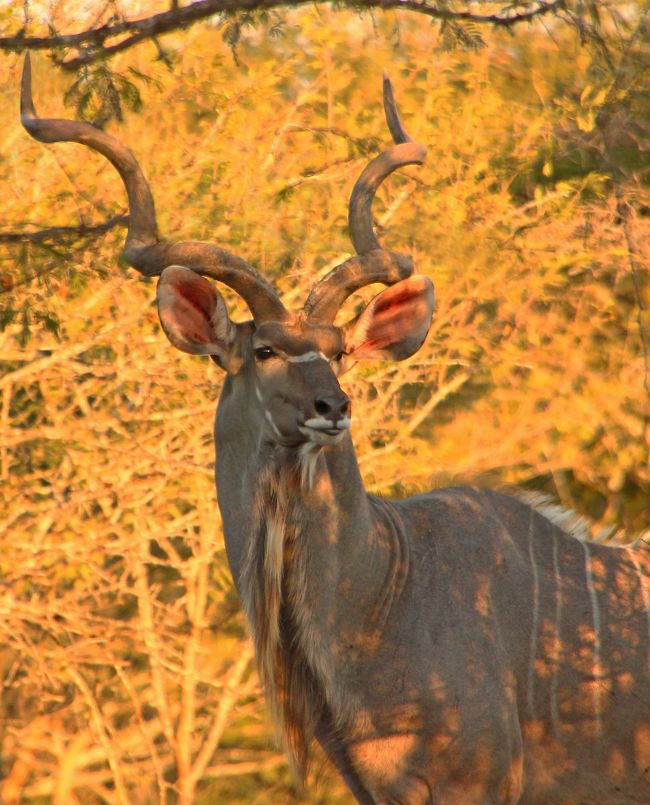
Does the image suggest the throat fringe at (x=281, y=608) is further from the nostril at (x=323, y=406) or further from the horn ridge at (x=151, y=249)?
the horn ridge at (x=151, y=249)

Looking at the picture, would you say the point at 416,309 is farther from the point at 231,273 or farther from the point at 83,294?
the point at 83,294

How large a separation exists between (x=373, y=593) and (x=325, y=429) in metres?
0.54

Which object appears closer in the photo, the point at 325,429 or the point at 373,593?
the point at 325,429

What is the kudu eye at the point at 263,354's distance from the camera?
323 cm

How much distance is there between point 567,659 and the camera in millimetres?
3535

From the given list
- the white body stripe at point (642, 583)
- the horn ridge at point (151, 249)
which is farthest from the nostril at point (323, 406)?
the white body stripe at point (642, 583)

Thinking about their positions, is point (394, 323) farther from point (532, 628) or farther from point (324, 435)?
point (532, 628)

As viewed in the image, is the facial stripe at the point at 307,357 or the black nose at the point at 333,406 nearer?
the black nose at the point at 333,406

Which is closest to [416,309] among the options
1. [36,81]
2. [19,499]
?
[19,499]

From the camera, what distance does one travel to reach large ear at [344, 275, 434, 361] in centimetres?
347

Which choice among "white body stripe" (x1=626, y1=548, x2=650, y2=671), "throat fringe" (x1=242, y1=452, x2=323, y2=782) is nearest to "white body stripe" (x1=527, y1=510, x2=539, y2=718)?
"white body stripe" (x1=626, y1=548, x2=650, y2=671)

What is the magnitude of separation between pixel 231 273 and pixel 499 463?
4285 millimetres

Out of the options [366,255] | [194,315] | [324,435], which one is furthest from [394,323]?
[324,435]

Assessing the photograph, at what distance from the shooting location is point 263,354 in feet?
10.6
